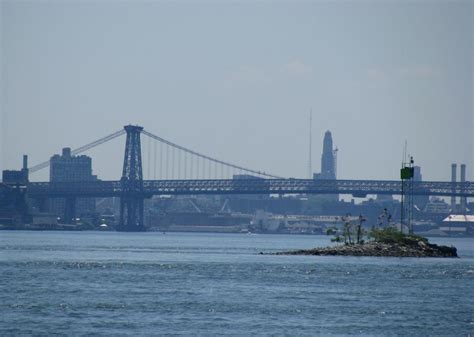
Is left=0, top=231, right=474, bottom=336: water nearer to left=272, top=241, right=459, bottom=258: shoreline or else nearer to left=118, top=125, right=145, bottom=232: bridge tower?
left=272, top=241, right=459, bottom=258: shoreline

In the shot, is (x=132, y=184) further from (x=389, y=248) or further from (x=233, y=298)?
(x=233, y=298)

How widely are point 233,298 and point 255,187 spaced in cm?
12792

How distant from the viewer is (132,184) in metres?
183

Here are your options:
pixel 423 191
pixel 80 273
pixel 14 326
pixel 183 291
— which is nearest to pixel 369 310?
pixel 183 291

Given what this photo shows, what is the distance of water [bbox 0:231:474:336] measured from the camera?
41406 mm

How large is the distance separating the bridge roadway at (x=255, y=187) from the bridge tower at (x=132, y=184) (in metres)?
1.13

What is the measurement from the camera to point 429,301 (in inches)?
2046

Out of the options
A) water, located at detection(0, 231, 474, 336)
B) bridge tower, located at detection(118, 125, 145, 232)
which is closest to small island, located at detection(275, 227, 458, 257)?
water, located at detection(0, 231, 474, 336)

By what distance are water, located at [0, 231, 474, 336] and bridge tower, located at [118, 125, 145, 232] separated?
10244 cm

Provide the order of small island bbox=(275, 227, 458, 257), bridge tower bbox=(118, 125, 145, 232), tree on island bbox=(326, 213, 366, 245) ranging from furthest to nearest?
bridge tower bbox=(118, 125, 145, 232) < tree on island bbox=(326, 213, 366, 245) < small island bbox=(275, 227, 458, 257)

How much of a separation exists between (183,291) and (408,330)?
47.2ft

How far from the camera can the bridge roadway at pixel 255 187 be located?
6801 inches

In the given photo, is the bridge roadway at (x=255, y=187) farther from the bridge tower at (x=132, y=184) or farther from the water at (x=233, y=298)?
the water at (x=233, y=298)

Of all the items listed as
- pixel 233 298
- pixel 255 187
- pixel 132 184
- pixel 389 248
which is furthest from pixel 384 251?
pixel 132 184
